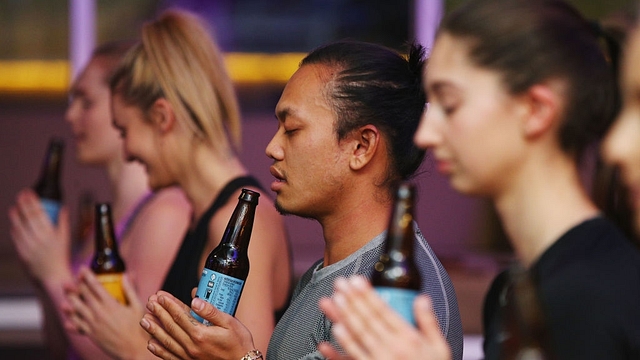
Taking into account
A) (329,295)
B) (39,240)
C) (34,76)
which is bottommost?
(34,76)

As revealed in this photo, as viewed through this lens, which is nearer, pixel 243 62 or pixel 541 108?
pixel 541 108

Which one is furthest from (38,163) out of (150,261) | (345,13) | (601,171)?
(601,171)

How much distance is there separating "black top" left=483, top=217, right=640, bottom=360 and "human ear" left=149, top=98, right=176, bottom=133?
1.38 m

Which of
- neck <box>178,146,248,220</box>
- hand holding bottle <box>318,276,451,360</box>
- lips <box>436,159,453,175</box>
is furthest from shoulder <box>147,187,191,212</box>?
hand holding bottle <box>318,276,451,360</box>

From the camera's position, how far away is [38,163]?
5.45m

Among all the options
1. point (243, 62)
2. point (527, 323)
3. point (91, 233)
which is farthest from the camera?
point (243, 62)

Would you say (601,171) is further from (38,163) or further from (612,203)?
(38,163)

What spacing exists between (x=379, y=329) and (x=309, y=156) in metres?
0.66

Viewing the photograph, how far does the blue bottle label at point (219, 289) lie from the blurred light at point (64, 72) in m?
4.15

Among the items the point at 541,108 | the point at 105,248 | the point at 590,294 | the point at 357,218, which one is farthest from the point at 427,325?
the point at 105,248

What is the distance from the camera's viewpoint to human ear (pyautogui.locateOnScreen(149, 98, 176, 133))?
2.34 m

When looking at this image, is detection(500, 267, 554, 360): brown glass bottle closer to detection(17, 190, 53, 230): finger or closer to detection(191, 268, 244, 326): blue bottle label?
detection(191, 268, 244, 326): blue bottle label

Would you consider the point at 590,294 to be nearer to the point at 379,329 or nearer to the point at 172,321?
the point at 379,329

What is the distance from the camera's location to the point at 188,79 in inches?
91.9
